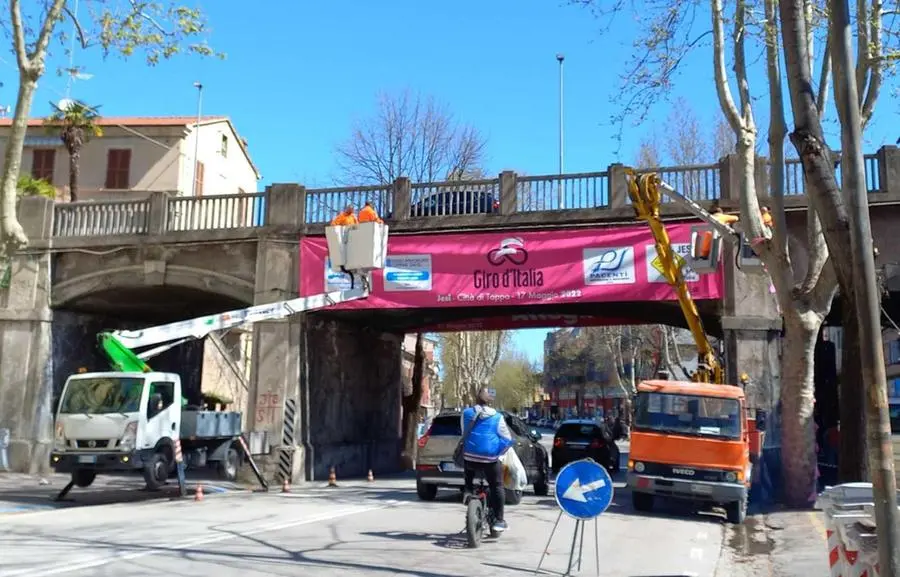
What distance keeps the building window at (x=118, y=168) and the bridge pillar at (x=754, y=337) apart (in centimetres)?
3169

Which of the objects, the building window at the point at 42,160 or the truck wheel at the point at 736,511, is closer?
the truck wheel at the point at 736,511

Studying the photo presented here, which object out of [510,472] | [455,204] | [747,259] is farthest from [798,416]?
[455,204]

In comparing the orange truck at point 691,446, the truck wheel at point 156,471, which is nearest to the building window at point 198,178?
the truck wheel at point 156,471

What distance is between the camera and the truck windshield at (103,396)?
15750 mm

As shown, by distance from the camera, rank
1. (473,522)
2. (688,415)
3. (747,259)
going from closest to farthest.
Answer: (473,522) → (747,259) → (688,415)

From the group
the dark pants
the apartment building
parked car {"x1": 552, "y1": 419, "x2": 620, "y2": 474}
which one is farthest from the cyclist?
the apartment building

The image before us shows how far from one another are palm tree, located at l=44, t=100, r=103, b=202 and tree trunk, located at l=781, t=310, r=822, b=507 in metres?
28.5

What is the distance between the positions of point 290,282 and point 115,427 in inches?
249

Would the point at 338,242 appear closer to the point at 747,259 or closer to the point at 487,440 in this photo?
the point at 487,440

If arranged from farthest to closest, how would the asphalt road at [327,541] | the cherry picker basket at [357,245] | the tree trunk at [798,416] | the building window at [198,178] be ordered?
the building window at [198,178] < the tree trunk at [798,416] < the cherry picker basket at [357,245] < the asphalt road at [327,541]

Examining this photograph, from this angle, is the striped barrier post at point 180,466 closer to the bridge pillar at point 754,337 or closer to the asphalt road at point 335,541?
the asphalt road at point 335,541

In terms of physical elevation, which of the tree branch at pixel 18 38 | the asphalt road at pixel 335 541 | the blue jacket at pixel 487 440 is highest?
the tree branch at pixel 18 38

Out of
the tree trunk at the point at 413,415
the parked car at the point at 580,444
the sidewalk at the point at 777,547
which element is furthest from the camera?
the tree trunk at the point at 413,415

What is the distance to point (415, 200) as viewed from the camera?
20953 millimetres
